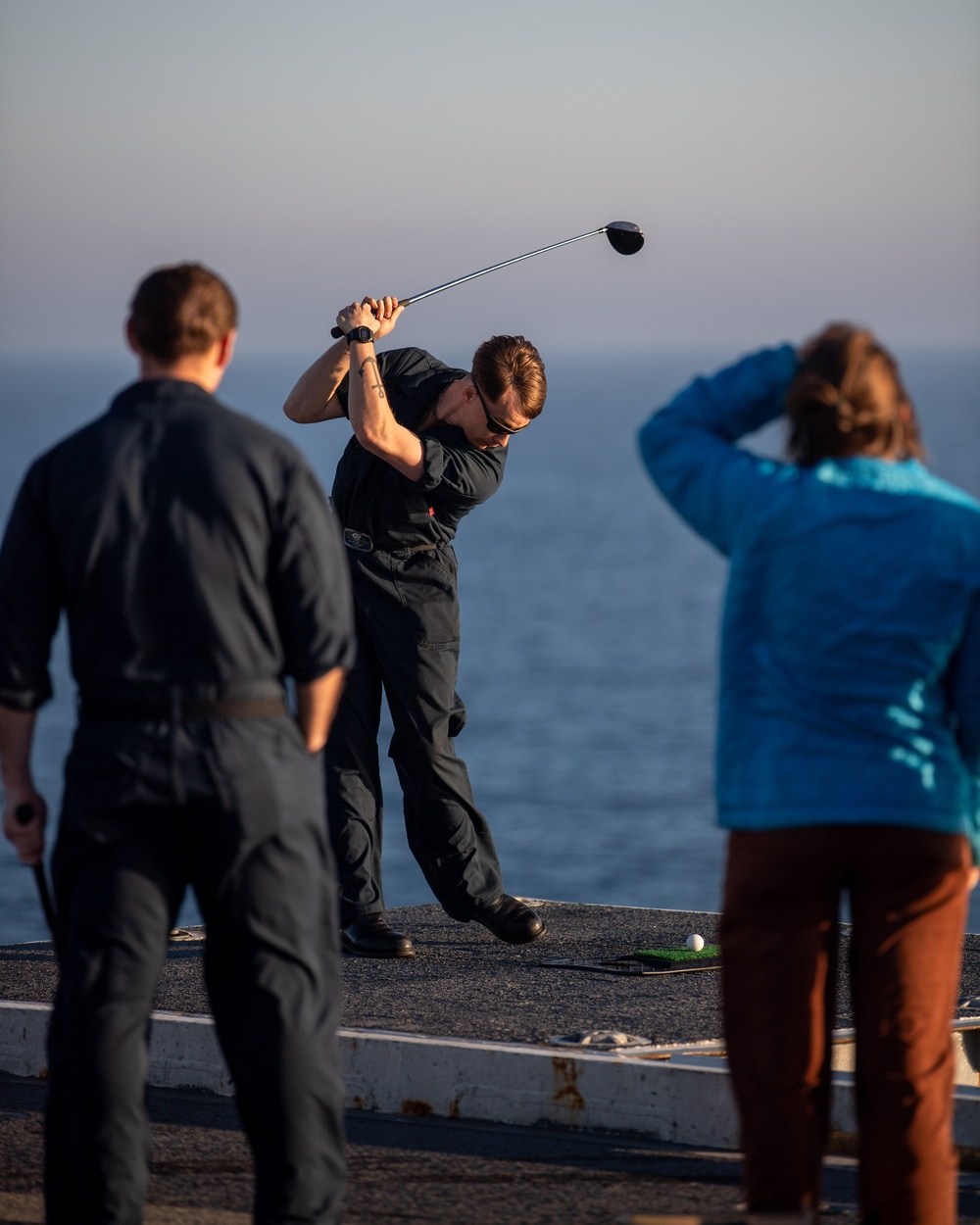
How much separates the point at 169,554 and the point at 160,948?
2.45ft

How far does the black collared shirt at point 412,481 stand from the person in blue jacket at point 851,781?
338cm

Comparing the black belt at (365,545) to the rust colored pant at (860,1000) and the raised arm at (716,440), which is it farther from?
the rust colored pant at (860,1000)

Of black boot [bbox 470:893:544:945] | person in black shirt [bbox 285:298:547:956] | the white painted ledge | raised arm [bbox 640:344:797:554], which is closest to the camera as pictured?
raised arm [bbox 640:344:797:554]

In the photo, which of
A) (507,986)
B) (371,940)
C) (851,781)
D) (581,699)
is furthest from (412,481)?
(581,699)

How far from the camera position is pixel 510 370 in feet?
23.1

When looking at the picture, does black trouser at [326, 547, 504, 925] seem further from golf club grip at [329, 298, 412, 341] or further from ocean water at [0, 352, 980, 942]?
ocean water at [0, 352, 980, 942]

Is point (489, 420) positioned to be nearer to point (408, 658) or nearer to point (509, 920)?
point (408, 658)

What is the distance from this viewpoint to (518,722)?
69.2 metres

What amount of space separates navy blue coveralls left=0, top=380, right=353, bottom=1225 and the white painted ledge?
1570 millimetres

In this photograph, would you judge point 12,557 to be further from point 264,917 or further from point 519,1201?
point 519,1201

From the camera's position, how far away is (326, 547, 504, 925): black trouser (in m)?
7.09

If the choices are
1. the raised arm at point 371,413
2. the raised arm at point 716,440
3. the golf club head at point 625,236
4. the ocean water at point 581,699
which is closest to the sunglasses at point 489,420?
the raised arm at point 371,413

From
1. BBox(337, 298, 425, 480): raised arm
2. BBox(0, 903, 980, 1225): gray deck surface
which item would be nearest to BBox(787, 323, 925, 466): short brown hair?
BBox(0, 903, 980, 1225): gray deck surface

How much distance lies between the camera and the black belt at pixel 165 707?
3.66 meters
